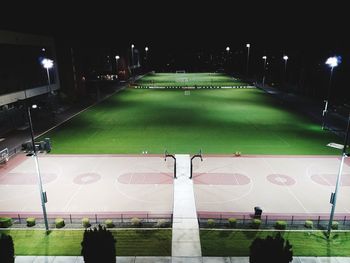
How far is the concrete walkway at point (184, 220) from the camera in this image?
728 inches

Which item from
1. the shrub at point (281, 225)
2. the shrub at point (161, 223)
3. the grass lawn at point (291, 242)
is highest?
the shrub at point (281, 225)

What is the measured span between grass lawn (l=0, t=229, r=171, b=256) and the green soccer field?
16.2 metres

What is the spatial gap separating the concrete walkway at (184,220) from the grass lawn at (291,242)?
2.07 ft

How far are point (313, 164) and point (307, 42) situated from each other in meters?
63.6

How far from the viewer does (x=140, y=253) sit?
18312 mm

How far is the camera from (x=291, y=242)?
64.2 ft

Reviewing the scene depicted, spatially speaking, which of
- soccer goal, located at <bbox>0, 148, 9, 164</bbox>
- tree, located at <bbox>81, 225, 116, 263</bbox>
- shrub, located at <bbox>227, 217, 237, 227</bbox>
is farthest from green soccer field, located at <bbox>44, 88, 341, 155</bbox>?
tree, located at <bbox>81, 225, 116, 263</bbox>

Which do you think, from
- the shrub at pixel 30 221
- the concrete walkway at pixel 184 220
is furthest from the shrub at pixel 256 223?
the shrub at pixel 30 221

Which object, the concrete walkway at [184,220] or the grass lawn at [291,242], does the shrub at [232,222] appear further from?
the concrete walkway at [184,220]

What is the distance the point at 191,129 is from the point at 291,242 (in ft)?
90.7

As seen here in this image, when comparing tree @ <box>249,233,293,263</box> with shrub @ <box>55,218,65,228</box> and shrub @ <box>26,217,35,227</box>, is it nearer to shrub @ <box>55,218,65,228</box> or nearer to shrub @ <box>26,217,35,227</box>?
shrub @ <box>55,218,65,228</box>

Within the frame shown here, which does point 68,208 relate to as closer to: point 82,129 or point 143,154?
point 143,154

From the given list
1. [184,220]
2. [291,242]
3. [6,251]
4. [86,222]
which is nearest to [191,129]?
[184,220]

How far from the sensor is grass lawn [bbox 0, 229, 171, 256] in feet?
60.5
